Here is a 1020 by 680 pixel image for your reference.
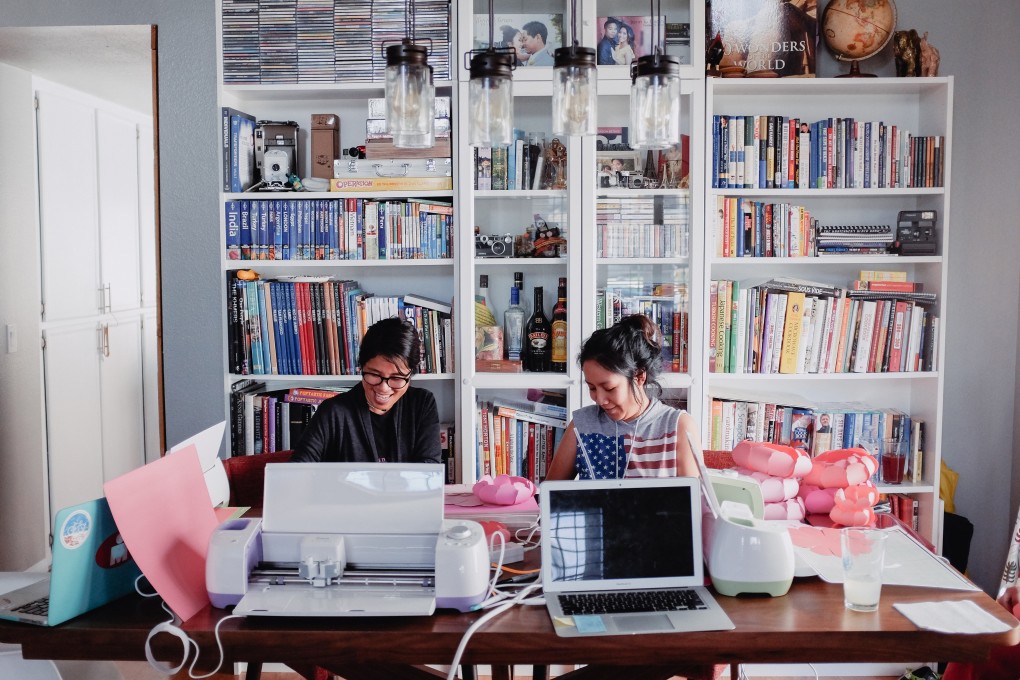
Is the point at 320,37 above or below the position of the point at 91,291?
above

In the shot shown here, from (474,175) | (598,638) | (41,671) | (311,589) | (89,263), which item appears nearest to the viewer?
(598,638)

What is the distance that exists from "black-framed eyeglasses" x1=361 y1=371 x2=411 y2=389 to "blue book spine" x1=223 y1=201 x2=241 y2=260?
940 millimetres

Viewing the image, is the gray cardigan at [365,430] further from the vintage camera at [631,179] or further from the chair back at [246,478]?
the vintage camera at [631,179]

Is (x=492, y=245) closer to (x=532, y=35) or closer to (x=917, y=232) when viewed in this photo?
(x=532, y=35)

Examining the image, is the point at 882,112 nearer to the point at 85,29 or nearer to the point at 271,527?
the point at 271,527

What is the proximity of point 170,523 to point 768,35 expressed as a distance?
263 centimetres

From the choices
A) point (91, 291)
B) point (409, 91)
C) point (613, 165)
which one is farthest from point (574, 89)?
point (91, 291)

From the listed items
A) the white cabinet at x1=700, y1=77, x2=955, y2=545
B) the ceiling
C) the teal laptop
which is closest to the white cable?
the teal laptop

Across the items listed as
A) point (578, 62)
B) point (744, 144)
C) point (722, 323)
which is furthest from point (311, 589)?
point (744, 144)

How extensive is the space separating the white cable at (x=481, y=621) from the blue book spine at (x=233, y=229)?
2.06m

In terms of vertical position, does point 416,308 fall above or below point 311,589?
above

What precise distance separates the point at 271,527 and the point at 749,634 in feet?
3.14

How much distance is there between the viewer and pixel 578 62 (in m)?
1.79

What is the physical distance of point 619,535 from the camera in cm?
187
